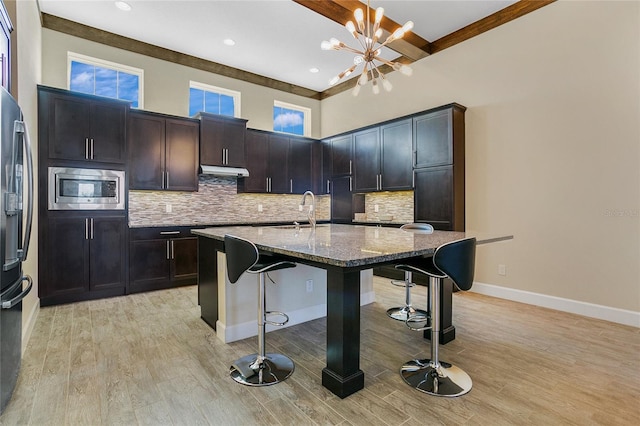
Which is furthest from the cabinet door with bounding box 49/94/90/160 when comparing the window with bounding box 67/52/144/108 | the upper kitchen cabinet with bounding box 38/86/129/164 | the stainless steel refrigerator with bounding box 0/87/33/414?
the stainless steel refrigerator with bounding box 0/87/33/414

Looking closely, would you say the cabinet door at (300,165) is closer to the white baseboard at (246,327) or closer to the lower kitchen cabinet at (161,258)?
the lower kitchen cabinet at (161,258)

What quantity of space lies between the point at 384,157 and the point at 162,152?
3.31m

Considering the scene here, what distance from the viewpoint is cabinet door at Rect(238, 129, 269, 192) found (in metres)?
5.44

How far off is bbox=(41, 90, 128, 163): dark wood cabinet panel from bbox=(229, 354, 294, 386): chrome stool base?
10.7ft

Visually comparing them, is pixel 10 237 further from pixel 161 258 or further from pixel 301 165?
pixel 301 165

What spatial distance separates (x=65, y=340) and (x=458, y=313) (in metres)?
3.64

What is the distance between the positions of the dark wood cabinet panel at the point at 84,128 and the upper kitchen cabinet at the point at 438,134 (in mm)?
3975

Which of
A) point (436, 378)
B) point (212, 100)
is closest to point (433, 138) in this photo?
point (436, 378)

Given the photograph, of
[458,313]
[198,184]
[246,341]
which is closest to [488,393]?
[458,313]

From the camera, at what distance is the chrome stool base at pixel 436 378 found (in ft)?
6.13

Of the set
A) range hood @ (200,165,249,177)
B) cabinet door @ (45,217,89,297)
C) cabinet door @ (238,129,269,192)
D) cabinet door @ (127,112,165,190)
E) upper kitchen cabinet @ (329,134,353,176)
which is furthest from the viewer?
upper kitchen cabinet @ (329,134,353,176)

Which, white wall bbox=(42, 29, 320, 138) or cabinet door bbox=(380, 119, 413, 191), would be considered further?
cabinet door bbox=(380, 119, 413, 191)

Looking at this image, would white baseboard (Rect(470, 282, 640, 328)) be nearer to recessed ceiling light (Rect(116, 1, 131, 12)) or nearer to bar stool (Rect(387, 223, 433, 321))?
bar stool (Rect(387, 223, 433, 321))

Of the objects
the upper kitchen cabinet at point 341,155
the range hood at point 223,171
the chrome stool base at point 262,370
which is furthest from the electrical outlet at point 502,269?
the range hood at point 223,171
